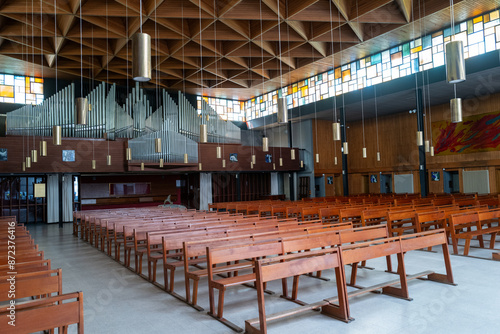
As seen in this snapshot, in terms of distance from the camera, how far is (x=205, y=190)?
69.7 feet

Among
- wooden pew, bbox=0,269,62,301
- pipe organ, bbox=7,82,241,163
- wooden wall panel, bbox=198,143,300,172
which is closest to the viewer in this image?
wooden pew, bbox=0,269,62,301

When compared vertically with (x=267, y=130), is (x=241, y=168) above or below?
below

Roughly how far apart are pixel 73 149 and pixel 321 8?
11.3m

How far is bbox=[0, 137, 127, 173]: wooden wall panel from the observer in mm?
13781

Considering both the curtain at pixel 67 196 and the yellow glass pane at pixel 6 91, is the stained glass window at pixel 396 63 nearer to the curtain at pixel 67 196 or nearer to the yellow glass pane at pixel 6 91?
the curtain at pixel 67 196

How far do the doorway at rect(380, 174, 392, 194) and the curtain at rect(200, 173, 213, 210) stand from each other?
10.2m

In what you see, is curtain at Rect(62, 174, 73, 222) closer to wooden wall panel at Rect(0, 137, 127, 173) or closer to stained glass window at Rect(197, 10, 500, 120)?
wooden wall panel at Rect(0, 137, 127, 173)

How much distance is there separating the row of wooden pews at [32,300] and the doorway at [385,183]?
19370 mm

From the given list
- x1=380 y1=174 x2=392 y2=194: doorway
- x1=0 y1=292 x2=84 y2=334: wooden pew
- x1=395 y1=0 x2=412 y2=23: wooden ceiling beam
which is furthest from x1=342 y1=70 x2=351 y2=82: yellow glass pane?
x1=0 y1=292 x2=84 y2=334: wooden pew

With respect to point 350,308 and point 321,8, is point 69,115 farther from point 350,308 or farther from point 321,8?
point 350,308

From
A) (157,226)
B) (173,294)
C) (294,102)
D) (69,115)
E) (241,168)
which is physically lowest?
(173,294)

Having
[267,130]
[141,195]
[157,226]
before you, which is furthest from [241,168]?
[157,226]

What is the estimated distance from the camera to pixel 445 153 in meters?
17.8

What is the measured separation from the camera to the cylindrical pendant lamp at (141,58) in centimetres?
302
